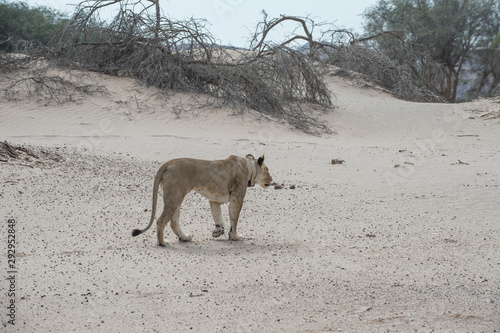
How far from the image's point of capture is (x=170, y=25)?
695 inches

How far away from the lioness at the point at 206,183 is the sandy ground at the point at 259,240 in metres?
0.27

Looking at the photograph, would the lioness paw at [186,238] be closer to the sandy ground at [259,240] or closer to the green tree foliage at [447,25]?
the sandy ground at [259,240]

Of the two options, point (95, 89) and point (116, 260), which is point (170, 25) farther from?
point (116, 260)

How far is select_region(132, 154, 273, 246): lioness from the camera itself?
18.1 feet

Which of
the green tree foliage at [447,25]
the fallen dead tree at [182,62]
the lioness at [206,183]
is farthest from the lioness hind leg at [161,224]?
the green tree foliage at [447,25]

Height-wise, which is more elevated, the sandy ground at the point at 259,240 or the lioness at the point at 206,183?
the lioness at the point at 206,183

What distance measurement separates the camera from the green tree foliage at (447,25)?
1309 inches

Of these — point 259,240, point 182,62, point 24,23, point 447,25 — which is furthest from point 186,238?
point 447,25

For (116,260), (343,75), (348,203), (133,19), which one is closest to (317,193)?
(348,203)

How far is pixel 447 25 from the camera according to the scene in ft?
109

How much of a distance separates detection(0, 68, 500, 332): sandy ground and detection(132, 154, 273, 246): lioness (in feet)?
0.90

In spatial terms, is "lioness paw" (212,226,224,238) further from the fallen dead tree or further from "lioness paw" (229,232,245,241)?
the fallen dead tree

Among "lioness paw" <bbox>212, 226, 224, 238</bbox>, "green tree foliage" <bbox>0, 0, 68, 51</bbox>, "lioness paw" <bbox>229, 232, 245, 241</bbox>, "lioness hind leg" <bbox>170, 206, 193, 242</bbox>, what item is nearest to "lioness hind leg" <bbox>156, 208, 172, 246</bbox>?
"lioness hind leg" <bbox>170, 206, 193, 242</bbox>


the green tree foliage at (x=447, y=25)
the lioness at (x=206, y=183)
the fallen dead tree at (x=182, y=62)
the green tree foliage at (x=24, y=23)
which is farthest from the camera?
the green tree foliage at (x=447, y=25)
